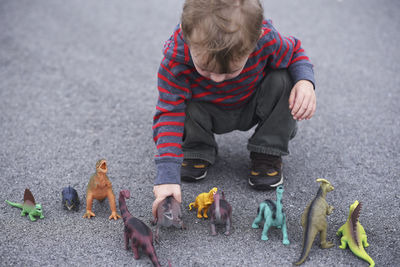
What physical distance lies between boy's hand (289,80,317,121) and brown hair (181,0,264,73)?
0.39 meters

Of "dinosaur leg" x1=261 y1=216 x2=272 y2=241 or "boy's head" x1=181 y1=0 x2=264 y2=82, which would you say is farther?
"dinosaur leg" x1=261 y1=216 x2=272 y2=241

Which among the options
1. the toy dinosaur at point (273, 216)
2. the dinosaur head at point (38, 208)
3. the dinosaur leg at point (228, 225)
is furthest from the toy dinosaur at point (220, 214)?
the dinosaur head at point (38, 208)

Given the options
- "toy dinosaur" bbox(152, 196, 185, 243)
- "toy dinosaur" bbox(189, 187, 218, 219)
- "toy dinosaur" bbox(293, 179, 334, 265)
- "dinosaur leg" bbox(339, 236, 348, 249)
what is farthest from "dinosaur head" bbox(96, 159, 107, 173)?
"dinosaur leg" bbox(339, 236, 348, 249)

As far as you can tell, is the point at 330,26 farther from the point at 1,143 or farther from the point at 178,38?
the point at 1,143

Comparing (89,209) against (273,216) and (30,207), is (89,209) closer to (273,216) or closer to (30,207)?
(30,207)

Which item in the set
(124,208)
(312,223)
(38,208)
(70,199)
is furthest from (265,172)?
(38,208)

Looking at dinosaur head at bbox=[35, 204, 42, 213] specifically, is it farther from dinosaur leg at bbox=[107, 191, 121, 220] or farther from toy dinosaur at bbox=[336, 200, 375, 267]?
toy dinosaur at bbox=[336, 200, 375, 267]

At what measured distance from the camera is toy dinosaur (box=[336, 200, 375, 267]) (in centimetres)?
136

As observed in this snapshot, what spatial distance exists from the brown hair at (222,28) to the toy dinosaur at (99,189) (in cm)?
55

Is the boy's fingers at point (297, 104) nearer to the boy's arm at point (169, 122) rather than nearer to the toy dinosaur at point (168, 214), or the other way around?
the boy's arm at point (169, 122)

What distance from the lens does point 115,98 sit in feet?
8.16

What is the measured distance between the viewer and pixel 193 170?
179cm

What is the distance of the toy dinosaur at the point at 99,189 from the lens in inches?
58.1

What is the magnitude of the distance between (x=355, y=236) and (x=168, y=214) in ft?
2.12
